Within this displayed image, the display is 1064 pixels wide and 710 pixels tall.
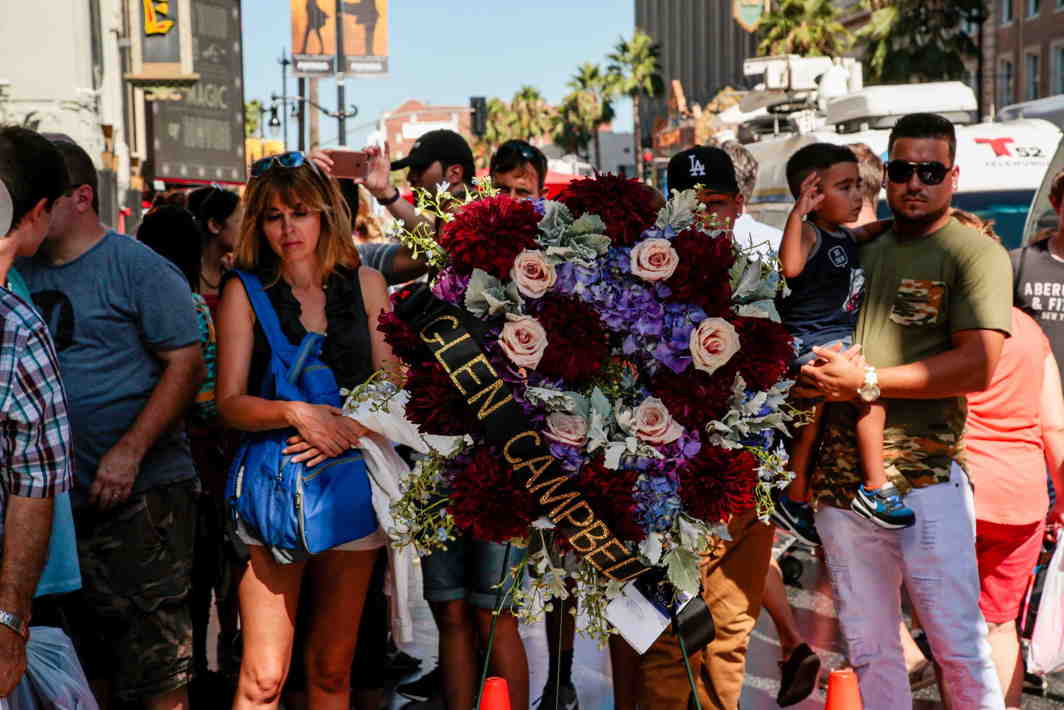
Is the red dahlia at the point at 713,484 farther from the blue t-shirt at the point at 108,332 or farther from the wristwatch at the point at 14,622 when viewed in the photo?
the blue t-shirt at the point at 108,332

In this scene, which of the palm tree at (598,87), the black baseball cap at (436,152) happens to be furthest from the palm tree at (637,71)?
the black baseball cap at (436,152)

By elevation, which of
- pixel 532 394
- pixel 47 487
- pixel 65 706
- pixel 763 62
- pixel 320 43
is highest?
pixel 320 43

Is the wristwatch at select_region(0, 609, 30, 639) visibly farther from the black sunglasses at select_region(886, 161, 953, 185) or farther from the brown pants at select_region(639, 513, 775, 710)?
the black sunglasses at select_region(886, 161, 953, 185)

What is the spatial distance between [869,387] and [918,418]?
→ 271 millimetres

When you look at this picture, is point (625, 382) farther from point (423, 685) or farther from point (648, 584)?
point (423, 685)

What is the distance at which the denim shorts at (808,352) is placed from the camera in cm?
409

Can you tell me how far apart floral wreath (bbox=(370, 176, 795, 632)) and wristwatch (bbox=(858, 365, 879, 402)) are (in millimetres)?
920

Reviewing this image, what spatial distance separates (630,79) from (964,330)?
80629 mm

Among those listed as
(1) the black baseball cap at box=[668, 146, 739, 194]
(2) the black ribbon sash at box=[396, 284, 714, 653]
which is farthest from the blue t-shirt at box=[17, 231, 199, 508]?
(1) the black baseball cap at box=[668, 146, 739, 194]

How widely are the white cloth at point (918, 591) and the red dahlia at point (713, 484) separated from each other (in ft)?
4.05

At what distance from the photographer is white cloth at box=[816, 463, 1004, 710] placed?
4027 millimetres

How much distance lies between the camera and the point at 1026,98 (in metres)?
46.6

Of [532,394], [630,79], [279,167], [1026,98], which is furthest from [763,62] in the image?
[630,79]

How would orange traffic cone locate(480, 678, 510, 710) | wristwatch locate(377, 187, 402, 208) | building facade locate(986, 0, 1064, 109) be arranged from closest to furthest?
1. orange traffic cone locate(480, 678, 510, 710)
2. wristwatch locate(377, 187, 402, 208)
3. building facade locate(986, 0, 1064, 109)
